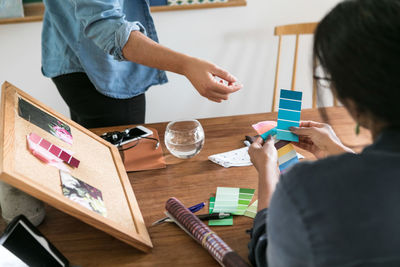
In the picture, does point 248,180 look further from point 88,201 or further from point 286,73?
point 286,73

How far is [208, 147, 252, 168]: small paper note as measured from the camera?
1169 mm

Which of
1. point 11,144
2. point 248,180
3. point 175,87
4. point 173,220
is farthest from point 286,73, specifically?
point 11,144

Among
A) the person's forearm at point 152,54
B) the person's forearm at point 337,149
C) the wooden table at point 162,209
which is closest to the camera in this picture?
the wooden table at point 162,209

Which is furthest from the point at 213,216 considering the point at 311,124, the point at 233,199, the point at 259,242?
the point at 311,124

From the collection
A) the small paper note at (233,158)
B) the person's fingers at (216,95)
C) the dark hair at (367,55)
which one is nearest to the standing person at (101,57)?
the person's fingers at (216,95)

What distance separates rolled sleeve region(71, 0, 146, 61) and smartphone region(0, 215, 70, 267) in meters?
0.62

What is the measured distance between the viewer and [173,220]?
940 mm

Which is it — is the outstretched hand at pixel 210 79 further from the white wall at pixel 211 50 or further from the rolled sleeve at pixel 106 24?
the white wall at pixel 211 50

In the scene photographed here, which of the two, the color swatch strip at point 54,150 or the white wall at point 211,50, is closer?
the color swatch strip at point 54,150

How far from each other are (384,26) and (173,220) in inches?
23.3

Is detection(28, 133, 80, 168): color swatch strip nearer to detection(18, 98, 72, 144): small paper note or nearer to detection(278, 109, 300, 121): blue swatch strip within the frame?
detection(18, 98, 72, 144): small paper note

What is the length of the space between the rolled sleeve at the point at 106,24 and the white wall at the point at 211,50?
54.8 inches

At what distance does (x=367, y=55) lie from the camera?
0.54m

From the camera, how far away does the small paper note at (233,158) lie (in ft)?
3.84
